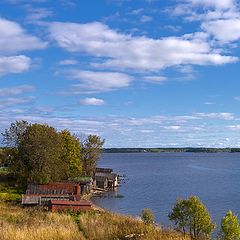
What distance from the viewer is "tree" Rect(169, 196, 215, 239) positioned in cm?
2959

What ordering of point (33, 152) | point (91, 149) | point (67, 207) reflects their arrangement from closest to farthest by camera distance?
point (67, 207), point (33, 152), point (91, 149)

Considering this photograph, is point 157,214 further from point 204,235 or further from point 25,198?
point 204,235

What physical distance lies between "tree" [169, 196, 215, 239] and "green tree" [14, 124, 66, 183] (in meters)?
32.5

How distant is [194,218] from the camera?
98.1ft

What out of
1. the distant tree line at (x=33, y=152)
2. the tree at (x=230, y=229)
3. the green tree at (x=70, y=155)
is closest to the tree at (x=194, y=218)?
the tree at (x=230, y=229)

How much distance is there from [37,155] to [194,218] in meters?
34.5

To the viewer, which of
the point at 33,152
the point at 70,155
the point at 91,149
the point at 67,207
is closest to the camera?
the point at 67,207

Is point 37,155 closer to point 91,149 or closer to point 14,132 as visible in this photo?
point 14,132

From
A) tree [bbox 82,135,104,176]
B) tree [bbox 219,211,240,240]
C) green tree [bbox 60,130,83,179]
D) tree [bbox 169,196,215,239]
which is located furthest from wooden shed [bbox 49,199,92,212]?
tree [bbox 82,135,104,176]

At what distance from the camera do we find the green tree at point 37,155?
195 feet

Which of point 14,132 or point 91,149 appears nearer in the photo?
point 14,132

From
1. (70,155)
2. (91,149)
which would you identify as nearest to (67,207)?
(70,155)

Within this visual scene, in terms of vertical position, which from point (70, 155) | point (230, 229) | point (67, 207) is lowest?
point (67, 207)

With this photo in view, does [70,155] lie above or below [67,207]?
above
